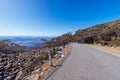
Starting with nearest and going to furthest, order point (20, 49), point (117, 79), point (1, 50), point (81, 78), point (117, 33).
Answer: point (117, 79) < point (81, 78) < point (117, 33) < point (1, 50) < point (20, 49)

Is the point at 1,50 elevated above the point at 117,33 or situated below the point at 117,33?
below

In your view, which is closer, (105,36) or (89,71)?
(89,71)

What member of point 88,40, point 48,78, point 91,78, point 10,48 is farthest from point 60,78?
point 10,48

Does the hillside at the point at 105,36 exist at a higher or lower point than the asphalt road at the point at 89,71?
higher

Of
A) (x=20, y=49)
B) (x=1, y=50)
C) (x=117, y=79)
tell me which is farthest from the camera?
(x=20, y=49)

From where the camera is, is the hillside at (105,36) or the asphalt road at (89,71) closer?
the asphalt road at (89,71)

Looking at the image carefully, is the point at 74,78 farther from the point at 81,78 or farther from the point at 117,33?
the point at 117,33

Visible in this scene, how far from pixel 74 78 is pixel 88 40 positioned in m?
71.4

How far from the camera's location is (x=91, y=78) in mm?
8508

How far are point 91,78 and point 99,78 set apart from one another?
1.29 ft

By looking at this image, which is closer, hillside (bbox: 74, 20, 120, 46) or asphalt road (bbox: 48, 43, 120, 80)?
asphalt road (bbox: 48, 43, 120, 80)

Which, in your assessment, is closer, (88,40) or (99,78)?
(99,78)

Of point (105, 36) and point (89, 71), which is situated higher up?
→ point (105, 36)

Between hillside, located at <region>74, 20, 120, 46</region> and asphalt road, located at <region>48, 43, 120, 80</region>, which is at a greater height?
hillside, located at <region>74, 20, 120, 46</region>
